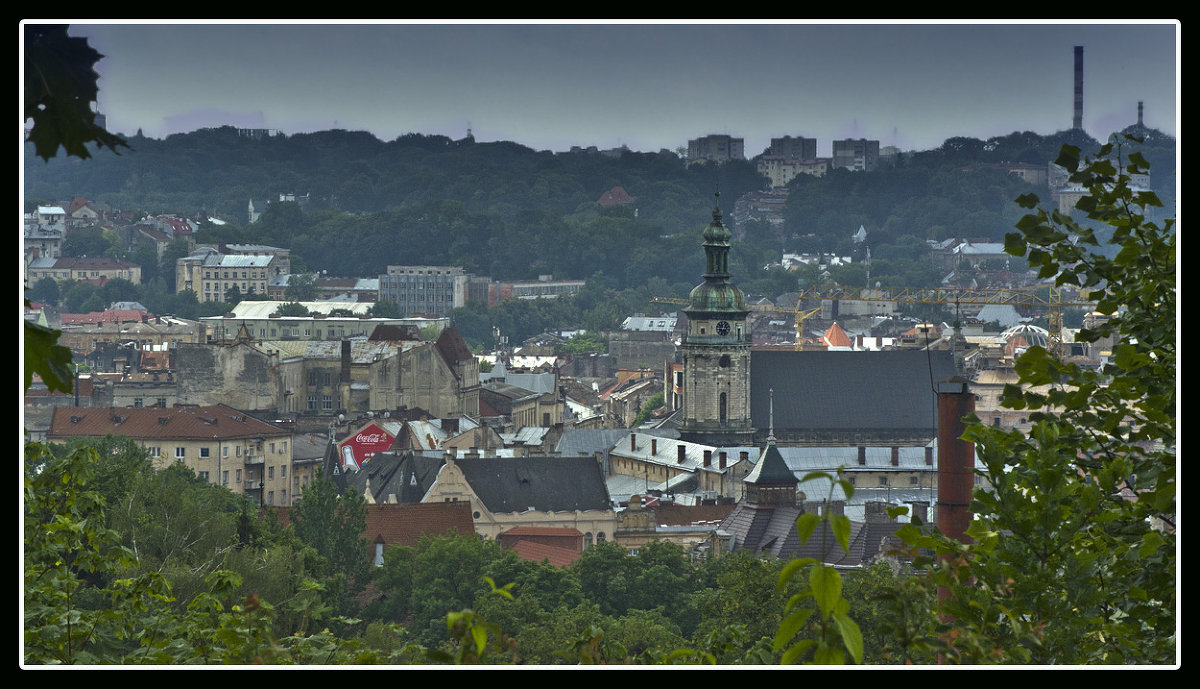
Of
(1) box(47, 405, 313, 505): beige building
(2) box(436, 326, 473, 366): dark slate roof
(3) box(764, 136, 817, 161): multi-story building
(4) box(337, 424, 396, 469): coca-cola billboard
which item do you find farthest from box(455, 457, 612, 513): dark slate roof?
(3) box(764, 136, 817, 161): multi-story building

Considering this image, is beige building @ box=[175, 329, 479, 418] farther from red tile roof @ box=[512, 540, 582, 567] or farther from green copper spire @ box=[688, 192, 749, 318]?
red tile roof @ box=[512, 540, 582, 567]

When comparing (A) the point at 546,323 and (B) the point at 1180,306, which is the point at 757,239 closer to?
(A) the point at 546,323

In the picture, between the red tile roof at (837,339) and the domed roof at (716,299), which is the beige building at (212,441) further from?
the red tile roof at (837,339)

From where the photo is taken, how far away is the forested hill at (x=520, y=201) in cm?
17025

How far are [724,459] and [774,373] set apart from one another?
1275cm

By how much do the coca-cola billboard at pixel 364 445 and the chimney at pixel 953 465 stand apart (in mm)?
41885

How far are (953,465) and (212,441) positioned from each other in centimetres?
4130

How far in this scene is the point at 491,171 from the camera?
19112 cm

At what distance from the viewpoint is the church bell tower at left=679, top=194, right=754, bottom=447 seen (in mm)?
72375

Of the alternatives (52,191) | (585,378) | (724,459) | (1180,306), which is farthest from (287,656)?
(52,191)

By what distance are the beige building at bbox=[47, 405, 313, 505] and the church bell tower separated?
15.5m

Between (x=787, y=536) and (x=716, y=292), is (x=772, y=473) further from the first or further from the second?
(x=716, y=292)

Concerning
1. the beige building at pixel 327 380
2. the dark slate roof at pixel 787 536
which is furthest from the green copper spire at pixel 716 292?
the dark slate roof at pixel 787 536

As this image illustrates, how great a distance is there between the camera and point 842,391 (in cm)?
7544
